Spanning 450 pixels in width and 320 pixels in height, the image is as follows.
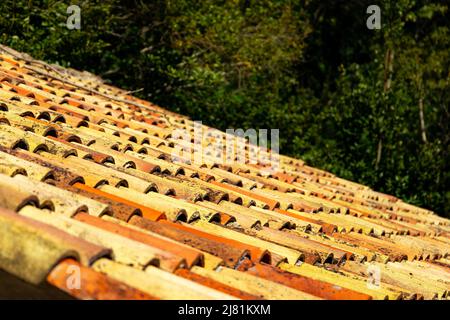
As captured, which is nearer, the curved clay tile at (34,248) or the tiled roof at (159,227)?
the curved clay tile at (34,248)

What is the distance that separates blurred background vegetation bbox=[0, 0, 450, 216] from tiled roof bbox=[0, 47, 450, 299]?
4765mm

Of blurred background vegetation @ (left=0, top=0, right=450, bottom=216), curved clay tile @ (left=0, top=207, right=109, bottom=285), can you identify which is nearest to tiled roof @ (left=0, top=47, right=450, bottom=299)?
curved clay tile @ (left=0, top=207, right=109, bottom=285)

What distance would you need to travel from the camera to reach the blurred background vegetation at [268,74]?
34.3 feet

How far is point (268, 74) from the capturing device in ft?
49.0

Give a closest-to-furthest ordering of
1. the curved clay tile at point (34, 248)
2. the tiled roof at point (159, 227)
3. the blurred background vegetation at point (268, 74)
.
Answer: the curved clay tile at point (34, 248), the tiled roof at point (159, 227), the blurred background vegetation at point (268, 74)

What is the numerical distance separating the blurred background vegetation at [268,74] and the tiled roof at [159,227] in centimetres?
477

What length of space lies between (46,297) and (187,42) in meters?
9.25

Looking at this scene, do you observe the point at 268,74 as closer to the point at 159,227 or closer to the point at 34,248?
the point at 159,227

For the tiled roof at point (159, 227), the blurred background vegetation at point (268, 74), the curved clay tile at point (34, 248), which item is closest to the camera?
the curved clay tile at point (34, 248)

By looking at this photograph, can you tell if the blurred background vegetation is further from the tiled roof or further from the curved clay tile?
the curved clay tile

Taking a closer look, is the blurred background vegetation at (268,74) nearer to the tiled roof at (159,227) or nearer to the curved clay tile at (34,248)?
the tiled roof at (159,227)

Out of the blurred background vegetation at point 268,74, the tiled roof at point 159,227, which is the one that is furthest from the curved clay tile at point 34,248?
the blurred background vegetation at point 268,74

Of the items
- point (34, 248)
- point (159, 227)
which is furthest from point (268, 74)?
point (34, 248)

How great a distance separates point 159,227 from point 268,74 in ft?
42.7
